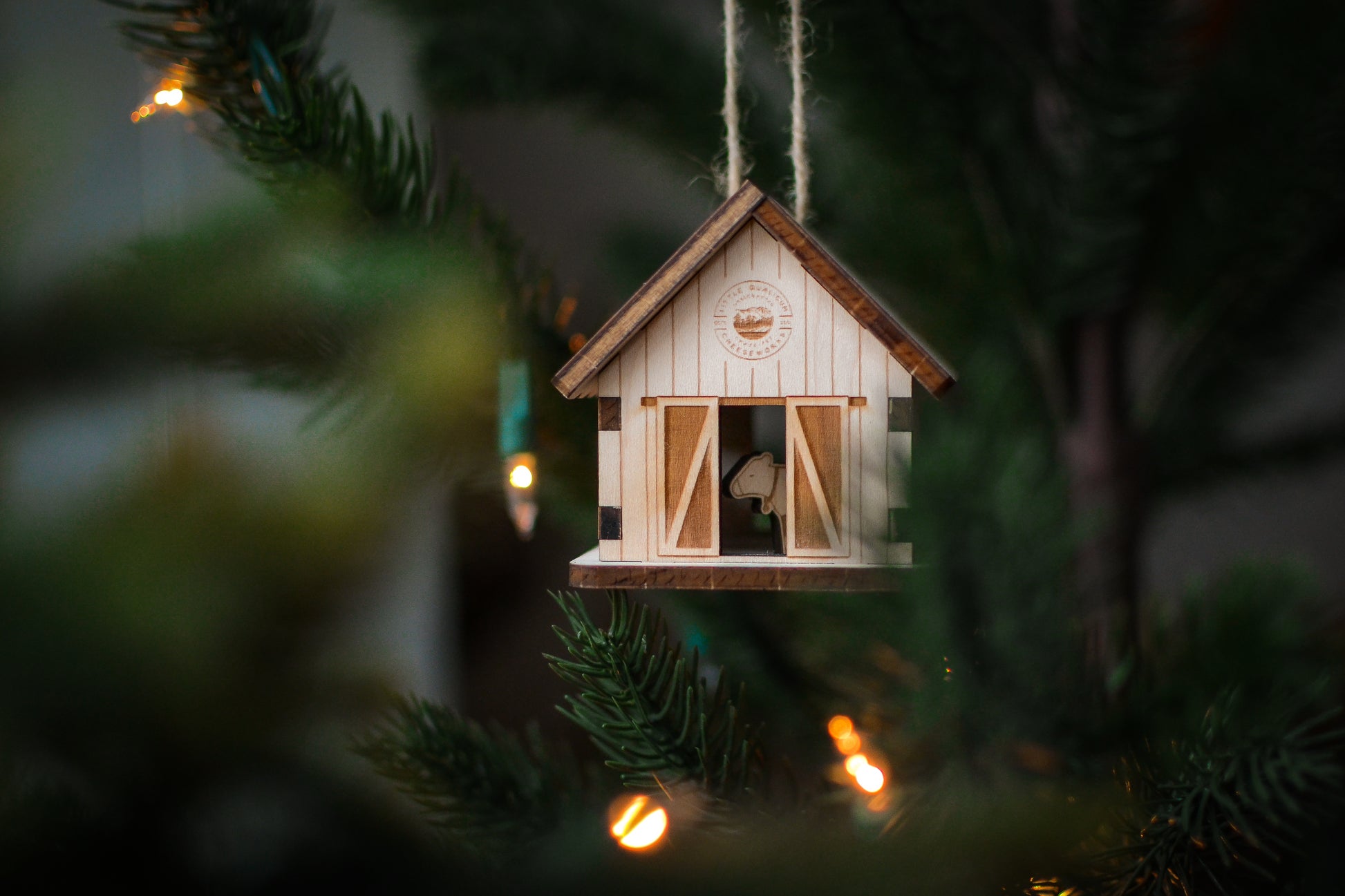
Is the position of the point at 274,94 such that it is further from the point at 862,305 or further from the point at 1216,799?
the point at 1216,799

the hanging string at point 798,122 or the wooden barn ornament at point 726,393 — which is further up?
the hanging string at point 798,122

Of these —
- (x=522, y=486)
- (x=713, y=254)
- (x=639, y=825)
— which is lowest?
(x=639, y=825)

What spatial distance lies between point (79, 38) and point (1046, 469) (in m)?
0.74

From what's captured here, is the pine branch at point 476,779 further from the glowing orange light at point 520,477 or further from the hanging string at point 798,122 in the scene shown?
the hanging string at point 798,122

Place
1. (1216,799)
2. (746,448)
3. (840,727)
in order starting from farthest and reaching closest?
(746,448) < (840,727) < (1216,799)

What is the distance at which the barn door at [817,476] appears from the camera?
446 mm

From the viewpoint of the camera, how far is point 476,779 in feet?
1.28


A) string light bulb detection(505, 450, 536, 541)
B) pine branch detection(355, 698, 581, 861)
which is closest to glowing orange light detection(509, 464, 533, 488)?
string light bulb detection(505, 450, 536, 541)

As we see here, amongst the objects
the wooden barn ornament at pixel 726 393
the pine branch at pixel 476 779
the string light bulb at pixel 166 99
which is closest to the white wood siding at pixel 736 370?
the wooden barn ornament at pixel 726 393

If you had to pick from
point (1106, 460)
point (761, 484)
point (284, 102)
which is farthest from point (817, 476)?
point (284, 102)

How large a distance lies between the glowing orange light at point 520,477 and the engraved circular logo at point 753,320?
0.12m

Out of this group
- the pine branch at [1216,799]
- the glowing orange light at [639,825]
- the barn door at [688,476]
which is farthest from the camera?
the barn door at [688,476]

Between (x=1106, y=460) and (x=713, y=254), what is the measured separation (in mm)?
218

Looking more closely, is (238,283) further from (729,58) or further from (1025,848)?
(1025,848)
